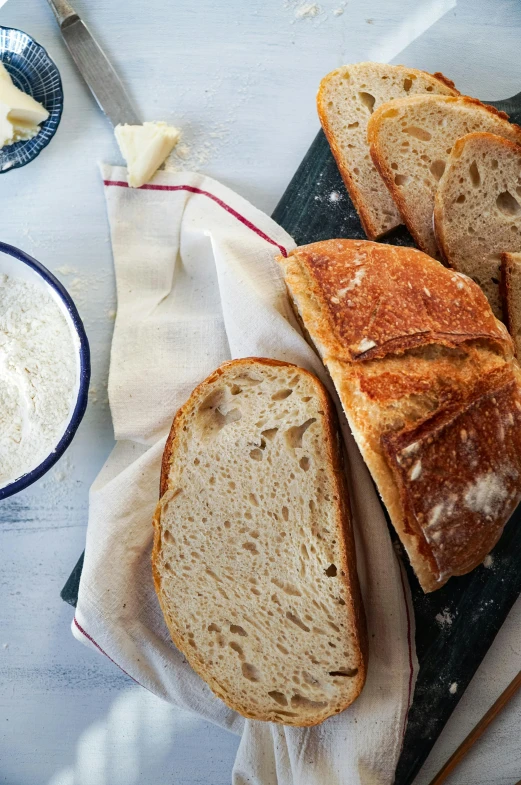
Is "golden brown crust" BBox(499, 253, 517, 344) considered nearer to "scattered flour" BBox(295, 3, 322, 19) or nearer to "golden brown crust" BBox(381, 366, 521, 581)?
"golden brown crust" BBox(381, 366, 521, 581)

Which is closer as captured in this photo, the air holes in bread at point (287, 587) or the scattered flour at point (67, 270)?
the air holes in bread at point (287, 587)

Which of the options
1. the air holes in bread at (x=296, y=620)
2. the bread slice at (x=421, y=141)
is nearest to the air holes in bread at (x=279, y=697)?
the air holes in bread at (x=296, y=620)

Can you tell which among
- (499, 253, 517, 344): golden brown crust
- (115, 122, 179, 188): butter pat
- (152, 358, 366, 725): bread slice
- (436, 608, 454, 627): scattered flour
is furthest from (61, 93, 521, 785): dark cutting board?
(115, 122, 179, 188): butter pat

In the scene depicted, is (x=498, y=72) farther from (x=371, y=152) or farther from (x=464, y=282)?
(x=464, y=282)

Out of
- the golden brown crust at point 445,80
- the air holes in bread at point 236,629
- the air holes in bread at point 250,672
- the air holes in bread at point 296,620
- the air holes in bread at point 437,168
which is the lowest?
the air holes in bread at point 250,672

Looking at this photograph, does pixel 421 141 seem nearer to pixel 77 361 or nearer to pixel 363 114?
pixel 363 114

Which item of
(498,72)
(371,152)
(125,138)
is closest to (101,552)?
(125,138)

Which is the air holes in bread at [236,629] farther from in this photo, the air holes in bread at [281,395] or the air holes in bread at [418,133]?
the air holes in bread at [418,133]

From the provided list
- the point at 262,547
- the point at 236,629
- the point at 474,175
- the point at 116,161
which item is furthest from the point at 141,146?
the point at 236,629
